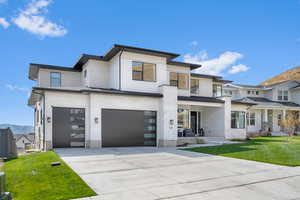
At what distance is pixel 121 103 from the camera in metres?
14.4

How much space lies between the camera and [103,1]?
1412 centimetres

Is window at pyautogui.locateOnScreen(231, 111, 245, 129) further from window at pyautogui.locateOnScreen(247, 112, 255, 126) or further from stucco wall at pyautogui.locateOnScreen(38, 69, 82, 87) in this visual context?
stucco wall at pyautogui.locateOnScreen(38, 69, 82, 87)

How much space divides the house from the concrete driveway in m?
5.01

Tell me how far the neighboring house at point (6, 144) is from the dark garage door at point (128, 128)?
4914 mm

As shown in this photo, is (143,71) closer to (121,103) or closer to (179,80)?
(121,103)

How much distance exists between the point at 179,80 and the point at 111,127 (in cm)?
754

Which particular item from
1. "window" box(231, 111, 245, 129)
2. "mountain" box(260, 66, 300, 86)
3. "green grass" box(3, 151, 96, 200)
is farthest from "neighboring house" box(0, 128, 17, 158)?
"mountain" box(260, 66, 300, 86)

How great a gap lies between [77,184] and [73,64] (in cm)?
1466

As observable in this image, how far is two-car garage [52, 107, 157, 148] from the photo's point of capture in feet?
43.1

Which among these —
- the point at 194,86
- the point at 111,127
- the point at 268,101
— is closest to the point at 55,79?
the point at 111,127

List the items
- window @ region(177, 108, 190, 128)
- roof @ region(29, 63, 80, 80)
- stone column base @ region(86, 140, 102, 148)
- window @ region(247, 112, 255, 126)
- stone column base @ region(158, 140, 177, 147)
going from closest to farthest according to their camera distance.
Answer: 1. stone column base @ region(86, 140, 102, 148)
2. stone column base @ region(158, 140, 177, 147)
3. roof @ region(29, 63, 80, 80)
4. window @ region(177, 108, 190, 128)
5. window @ region(247, 112, 255, 126)

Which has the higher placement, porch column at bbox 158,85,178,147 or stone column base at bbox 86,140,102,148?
porch column at bbox 158,85,178,147

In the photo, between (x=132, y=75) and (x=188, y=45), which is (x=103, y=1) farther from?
(x=188, y=45)

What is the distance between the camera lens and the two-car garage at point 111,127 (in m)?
13.1
